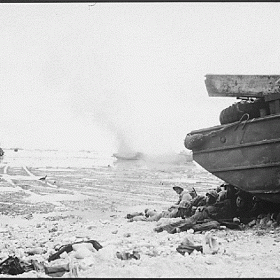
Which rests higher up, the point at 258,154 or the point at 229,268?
the point at 258,154

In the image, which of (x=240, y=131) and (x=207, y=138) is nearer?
(x=240, y=131)

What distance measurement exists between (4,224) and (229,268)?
4077 millimetres

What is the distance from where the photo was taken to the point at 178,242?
14.1 ft

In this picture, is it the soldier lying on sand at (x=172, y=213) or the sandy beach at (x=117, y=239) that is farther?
the soldier lying on sand at (x=172, y=213)

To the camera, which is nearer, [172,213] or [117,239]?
[117,239]

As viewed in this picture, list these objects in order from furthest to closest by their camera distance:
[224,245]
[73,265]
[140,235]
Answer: [140,235] < [224,245] < [73,265]

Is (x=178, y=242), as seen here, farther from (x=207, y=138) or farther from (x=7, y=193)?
(x=7, y=193)

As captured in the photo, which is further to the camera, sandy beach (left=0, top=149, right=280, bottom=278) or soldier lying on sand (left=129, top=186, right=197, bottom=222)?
soldier lying on sand (left=129, top=186, right=197, bottom=222)

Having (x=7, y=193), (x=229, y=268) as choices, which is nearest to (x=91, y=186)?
A: (x=7, y=193)

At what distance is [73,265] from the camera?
331cm

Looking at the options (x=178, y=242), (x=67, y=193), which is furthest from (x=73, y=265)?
(x=67, y=193)

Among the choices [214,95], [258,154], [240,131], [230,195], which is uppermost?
[214,95]

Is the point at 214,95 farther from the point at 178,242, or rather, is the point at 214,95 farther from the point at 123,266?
the point at 123,266

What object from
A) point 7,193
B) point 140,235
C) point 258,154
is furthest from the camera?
point 7,193
